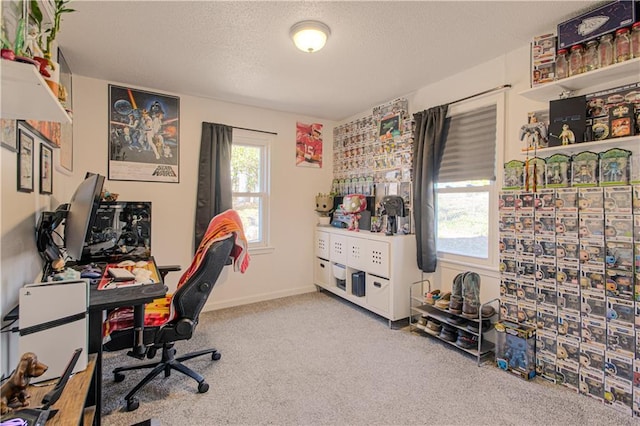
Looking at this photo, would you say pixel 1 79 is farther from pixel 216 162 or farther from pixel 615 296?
pixel 615 296

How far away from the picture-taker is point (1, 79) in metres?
0.90

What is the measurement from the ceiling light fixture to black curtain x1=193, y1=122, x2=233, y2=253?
1.70 meters

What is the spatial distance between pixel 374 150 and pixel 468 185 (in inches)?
49.6

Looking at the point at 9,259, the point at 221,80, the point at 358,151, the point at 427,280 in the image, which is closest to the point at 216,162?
the point at 221,80

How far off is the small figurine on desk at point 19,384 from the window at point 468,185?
→ 2.92 meters

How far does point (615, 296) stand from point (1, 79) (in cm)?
301

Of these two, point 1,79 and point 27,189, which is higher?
point 1,79

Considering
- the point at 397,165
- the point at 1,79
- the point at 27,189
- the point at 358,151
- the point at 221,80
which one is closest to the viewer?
the point at 1,79

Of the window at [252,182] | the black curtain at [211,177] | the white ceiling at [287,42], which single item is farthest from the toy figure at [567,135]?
the black curtain at [211,177]

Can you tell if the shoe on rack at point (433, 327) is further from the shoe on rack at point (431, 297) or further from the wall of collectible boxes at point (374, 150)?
the wall of collectible boxes at point (374, 150)

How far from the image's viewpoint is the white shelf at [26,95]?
870 millimetres

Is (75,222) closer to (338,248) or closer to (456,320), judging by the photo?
(338,248)

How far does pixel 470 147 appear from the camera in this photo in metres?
2.85

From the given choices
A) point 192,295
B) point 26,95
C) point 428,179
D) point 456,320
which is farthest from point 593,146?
point 26,95
